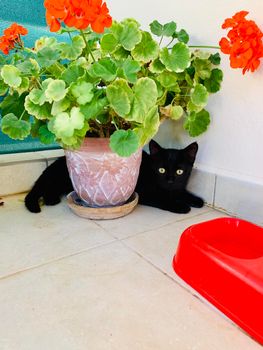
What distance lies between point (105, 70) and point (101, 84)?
4.6 inches

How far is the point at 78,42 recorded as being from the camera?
71cm

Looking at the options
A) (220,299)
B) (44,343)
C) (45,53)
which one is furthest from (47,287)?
(45,53)

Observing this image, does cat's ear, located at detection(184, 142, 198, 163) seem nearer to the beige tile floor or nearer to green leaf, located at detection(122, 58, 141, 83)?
the beige tile floor

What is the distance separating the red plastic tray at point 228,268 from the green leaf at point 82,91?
0.35 metres

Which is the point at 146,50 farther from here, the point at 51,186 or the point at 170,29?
the point at 51,186

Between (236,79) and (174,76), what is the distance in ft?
0.63

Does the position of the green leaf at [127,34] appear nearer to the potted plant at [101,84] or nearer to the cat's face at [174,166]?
the potted plant at [101,84]

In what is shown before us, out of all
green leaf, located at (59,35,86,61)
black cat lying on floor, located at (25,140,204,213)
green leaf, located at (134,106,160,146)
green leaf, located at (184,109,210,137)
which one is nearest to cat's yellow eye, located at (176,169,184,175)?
black cat lying on floor, located at (25,140,204,213)

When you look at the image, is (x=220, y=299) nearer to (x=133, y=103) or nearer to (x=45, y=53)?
(x=133, y=103)

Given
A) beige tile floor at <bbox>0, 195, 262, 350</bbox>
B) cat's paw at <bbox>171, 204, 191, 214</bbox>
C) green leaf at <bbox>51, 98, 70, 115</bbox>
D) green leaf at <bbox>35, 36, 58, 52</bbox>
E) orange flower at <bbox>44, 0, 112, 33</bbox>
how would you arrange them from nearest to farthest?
beige tile floor at <bbox>0, 195, 262, 350</bbox>
orange flower at <bbox>44, 0, 112, 33</bbox>
green leaf at <bbox>51, 98, 70, 115</bbox>
green leaf at <bbox>35, 36, 58, 52</bbox>
cat's paw at <bbox>171, 204, 191, 214</bbox>

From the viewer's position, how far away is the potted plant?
2.01 feet

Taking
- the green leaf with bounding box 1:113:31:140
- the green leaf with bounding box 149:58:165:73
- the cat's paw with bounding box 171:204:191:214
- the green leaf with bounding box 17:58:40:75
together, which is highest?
the green leaf with bounding box 149:58:165:73

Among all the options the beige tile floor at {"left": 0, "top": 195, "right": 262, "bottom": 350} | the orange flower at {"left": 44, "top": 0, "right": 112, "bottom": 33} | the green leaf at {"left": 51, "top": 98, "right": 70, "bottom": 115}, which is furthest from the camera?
the green leaf at {"left": 51, "top": 98, "right": 70, "bottom": 115}

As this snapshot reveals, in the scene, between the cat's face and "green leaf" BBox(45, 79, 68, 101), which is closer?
"green leaf" BBox(45, 79, 68, 101)
